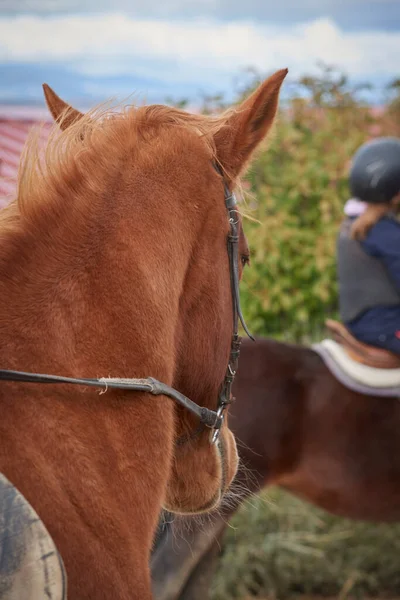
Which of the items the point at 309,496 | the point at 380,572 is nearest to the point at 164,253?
the point at 309,496

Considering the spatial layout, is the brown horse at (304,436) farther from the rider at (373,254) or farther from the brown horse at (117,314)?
the brown horse at (117,314)

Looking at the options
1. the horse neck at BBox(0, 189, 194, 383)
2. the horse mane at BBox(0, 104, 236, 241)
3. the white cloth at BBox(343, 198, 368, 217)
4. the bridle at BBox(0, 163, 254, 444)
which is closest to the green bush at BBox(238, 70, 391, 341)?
the white cloth at BBox(343, 198, 368, 217)

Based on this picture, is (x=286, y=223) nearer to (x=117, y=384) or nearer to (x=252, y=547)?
(x=252, y=547)

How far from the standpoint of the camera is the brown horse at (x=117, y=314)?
1339 mm

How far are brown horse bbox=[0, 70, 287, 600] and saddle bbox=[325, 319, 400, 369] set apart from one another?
7.42ft

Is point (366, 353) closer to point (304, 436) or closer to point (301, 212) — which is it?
point (304, 436)

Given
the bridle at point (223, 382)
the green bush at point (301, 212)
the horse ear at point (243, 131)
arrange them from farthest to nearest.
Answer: the green bush at point (301, 212), the horse ear at point (243, 131), the bridle at point (223, 382)

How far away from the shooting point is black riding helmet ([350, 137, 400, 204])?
397 cm

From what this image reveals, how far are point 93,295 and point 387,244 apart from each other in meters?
2.72

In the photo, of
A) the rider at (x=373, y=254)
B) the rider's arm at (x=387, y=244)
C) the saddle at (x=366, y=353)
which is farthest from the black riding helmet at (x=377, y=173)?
the saddle at (x=366, y=353)

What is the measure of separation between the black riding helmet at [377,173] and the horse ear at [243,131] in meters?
2.38

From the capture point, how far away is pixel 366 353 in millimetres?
3949

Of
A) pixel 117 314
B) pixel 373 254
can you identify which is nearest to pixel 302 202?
pixel 373 254

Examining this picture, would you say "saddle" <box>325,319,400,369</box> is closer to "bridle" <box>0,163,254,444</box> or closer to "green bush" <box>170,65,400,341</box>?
"green bush" <box>170,65,400,341</box>
